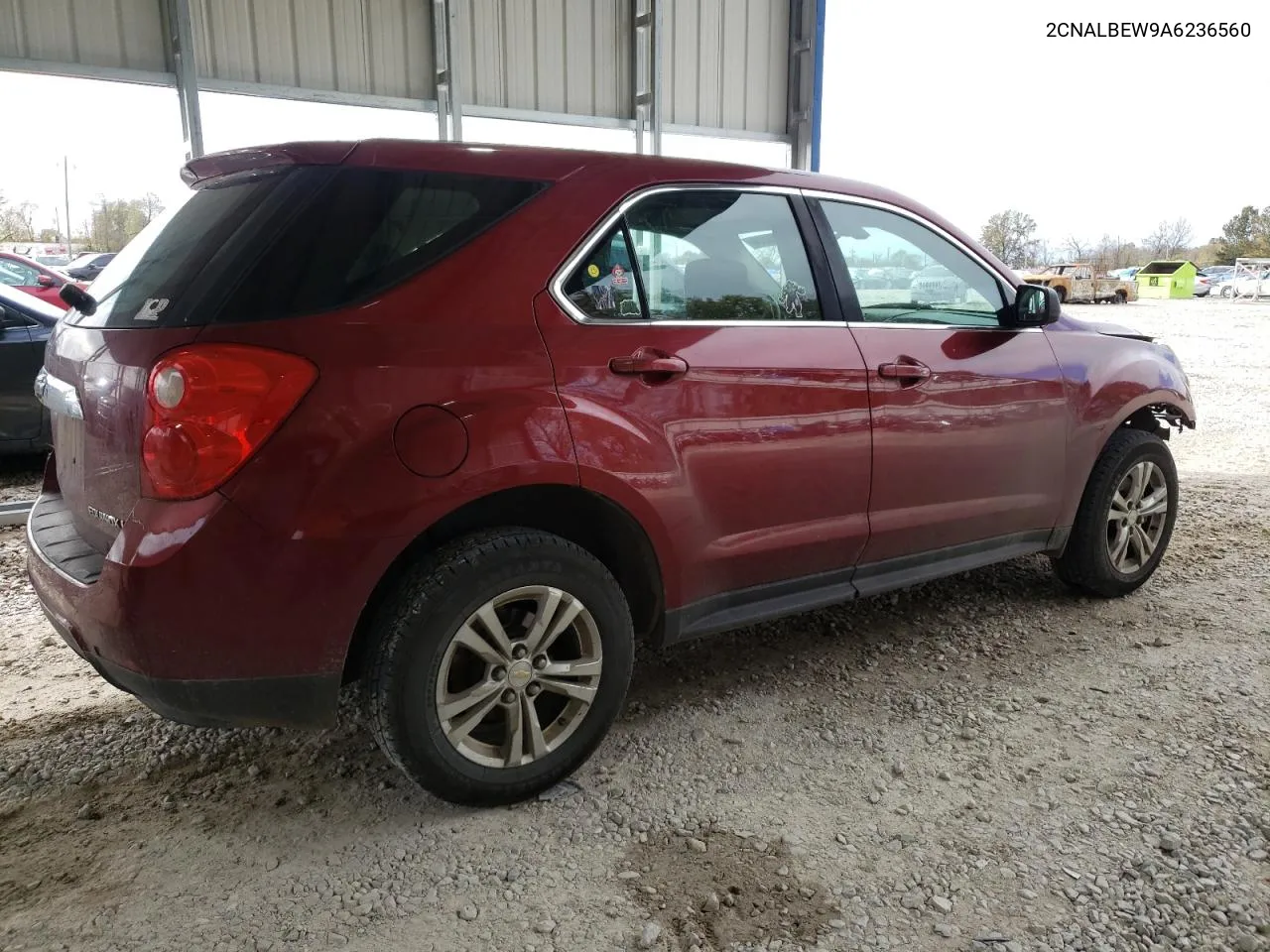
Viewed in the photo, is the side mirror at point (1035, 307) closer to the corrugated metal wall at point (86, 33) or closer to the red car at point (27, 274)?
the corrugated metal wall at point (86, 33)

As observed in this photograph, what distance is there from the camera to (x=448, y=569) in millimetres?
2266

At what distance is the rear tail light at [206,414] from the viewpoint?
202 centimetres

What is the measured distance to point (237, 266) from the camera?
2152 mm

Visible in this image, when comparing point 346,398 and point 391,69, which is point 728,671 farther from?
point 391,69

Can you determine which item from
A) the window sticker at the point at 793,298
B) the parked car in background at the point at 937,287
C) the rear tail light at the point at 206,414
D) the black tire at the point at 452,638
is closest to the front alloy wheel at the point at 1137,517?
the parked car in background at the point at 937,287

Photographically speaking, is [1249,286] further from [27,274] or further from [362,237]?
[362,237]

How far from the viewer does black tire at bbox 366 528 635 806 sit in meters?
A: 2.24

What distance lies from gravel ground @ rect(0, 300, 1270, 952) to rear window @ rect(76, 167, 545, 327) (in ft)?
4.29

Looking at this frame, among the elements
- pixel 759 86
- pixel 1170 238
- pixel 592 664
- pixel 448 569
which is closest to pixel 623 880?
pixel 592 664

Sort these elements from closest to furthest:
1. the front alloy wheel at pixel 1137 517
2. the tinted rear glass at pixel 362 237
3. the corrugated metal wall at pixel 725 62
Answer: the tinted rear glass at pixel 362 237, the front alloy wheel at pixel 1137 517, the corrugated metal wall at pixel 725 62

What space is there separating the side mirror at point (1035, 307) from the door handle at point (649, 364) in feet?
5.23

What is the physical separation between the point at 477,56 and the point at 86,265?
8858 millimetres

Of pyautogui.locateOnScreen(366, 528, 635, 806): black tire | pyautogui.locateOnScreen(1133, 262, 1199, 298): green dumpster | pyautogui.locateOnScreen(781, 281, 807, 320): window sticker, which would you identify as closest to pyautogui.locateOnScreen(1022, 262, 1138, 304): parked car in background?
pyautogui.locateOnScreen(1133, 262, 1199, 298): green dumpster

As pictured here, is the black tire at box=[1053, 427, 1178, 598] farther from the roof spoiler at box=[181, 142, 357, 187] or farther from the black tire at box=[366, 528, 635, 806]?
the roof spoiler at box=[181, 142, 357, 187]
